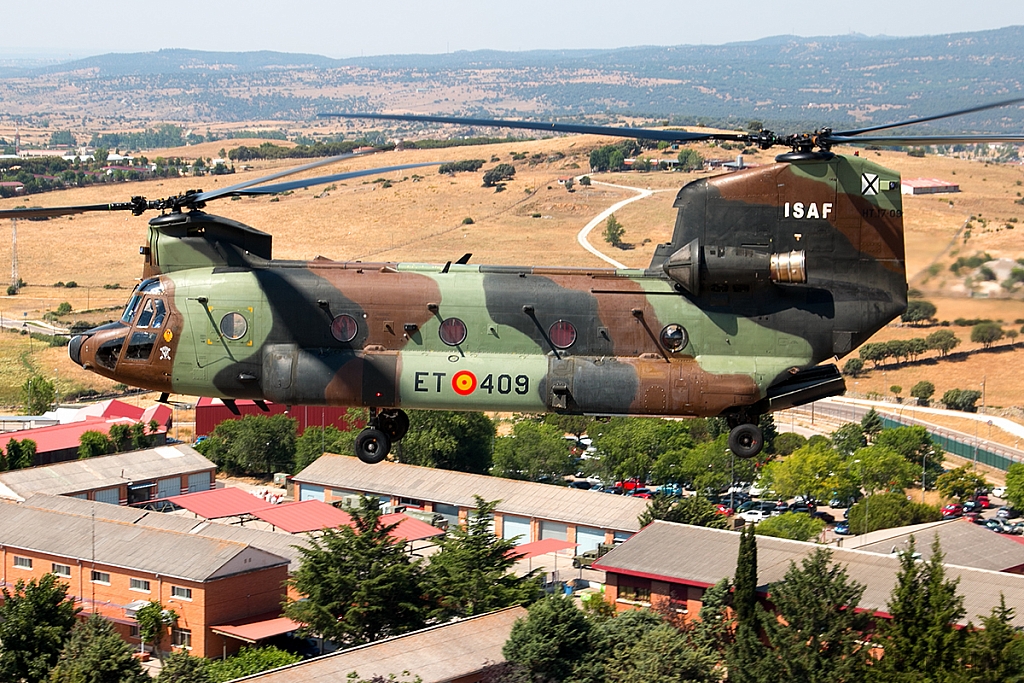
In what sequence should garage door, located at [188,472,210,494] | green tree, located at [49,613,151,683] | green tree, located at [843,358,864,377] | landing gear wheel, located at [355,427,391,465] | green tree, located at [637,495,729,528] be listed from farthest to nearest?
green tree, located at [843,358,864,377], garage door, located at [188,472,210,494], green tree, located at [637,495,729,528], green tree, located at [49,613,151,683], landing gear wheel, located at [355,427,391,465]

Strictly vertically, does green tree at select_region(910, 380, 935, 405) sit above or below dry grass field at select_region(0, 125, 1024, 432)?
below

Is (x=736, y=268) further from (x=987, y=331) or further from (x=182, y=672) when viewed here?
(x=987, y=331)

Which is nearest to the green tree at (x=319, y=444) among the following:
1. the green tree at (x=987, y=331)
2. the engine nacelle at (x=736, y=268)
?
the green tree at (x=987, y=331)

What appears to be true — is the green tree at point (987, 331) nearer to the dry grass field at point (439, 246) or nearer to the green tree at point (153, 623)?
the dry grass field at point (439, 246)

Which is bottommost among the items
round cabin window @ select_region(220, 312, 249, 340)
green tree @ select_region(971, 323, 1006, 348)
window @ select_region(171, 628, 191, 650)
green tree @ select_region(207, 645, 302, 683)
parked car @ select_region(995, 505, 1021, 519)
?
parked car @ select_region(995, 505, 1021, 519)

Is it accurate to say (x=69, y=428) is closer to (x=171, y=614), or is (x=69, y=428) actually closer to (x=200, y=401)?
(x=200, y=401)

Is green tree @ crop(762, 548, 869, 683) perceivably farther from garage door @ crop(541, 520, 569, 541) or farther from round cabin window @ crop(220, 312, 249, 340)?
round cabin window @ crop(220, 312, 249, 340)

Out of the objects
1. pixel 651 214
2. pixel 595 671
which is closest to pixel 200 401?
pixel 595 671

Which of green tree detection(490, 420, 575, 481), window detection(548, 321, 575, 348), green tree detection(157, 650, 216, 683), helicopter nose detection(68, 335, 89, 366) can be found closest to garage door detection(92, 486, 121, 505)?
green tree detection(490, 420, 575, 481)
